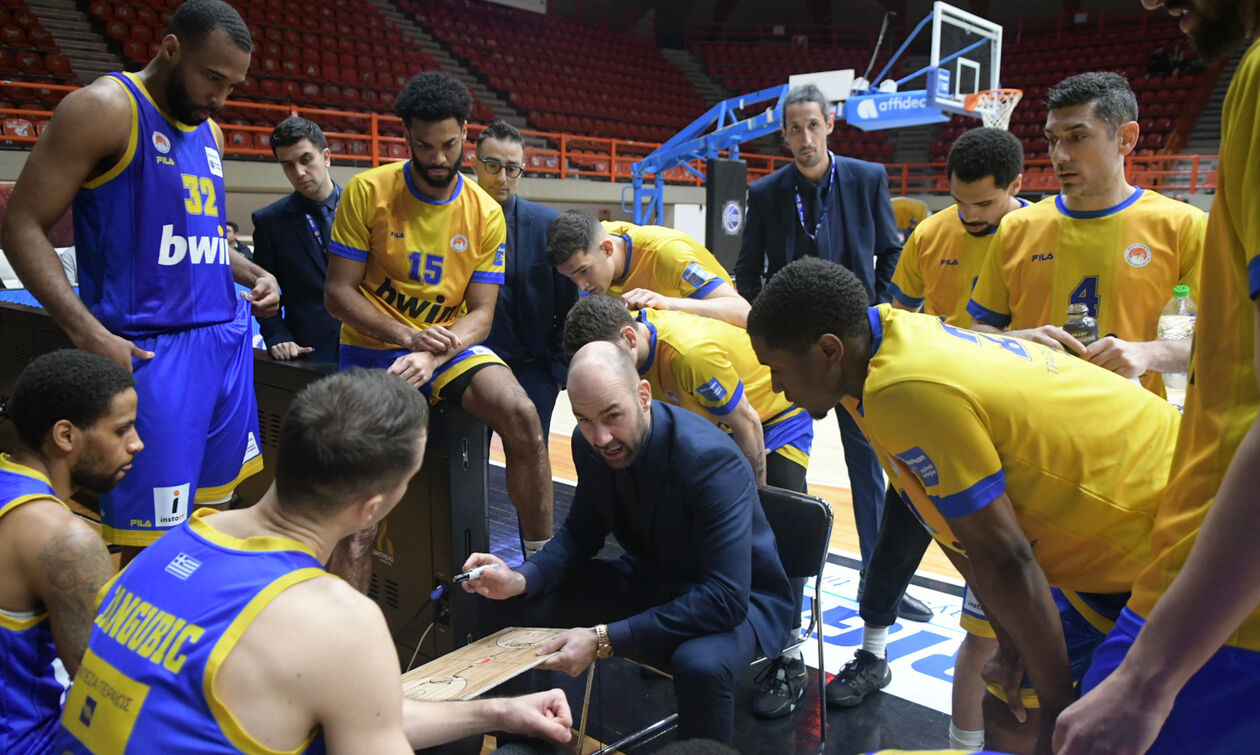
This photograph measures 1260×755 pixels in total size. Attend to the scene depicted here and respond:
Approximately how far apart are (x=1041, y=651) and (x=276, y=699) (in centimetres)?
134

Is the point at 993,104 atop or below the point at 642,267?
atop

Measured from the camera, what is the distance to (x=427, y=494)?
3.03 m

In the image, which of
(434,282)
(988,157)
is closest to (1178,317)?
(988,157)

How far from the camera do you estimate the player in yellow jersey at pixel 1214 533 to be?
34.2 inches

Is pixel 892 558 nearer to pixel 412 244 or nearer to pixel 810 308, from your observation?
pixel 810 308

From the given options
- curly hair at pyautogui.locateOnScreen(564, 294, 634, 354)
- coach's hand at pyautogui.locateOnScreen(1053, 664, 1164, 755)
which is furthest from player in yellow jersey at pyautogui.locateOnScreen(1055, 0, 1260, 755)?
curly hair at pyautogui.locateOnScreen(564, 294, 634, 354)

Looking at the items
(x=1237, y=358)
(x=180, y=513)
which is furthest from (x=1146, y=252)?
(x=180, y=513)

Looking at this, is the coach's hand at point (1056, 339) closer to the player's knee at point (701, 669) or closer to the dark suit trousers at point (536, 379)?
the player's knee at point (701, 669)

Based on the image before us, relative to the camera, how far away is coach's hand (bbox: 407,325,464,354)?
9.91 feet

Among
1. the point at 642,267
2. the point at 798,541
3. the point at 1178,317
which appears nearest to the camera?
the point at 1178,317

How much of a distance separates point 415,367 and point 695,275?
53.8 inches

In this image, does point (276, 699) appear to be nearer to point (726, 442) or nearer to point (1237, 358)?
point (1237, 358)

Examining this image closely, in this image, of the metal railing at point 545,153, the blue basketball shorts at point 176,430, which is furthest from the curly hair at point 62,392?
the metal railing at point 545,153

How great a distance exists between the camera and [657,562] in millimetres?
2670
